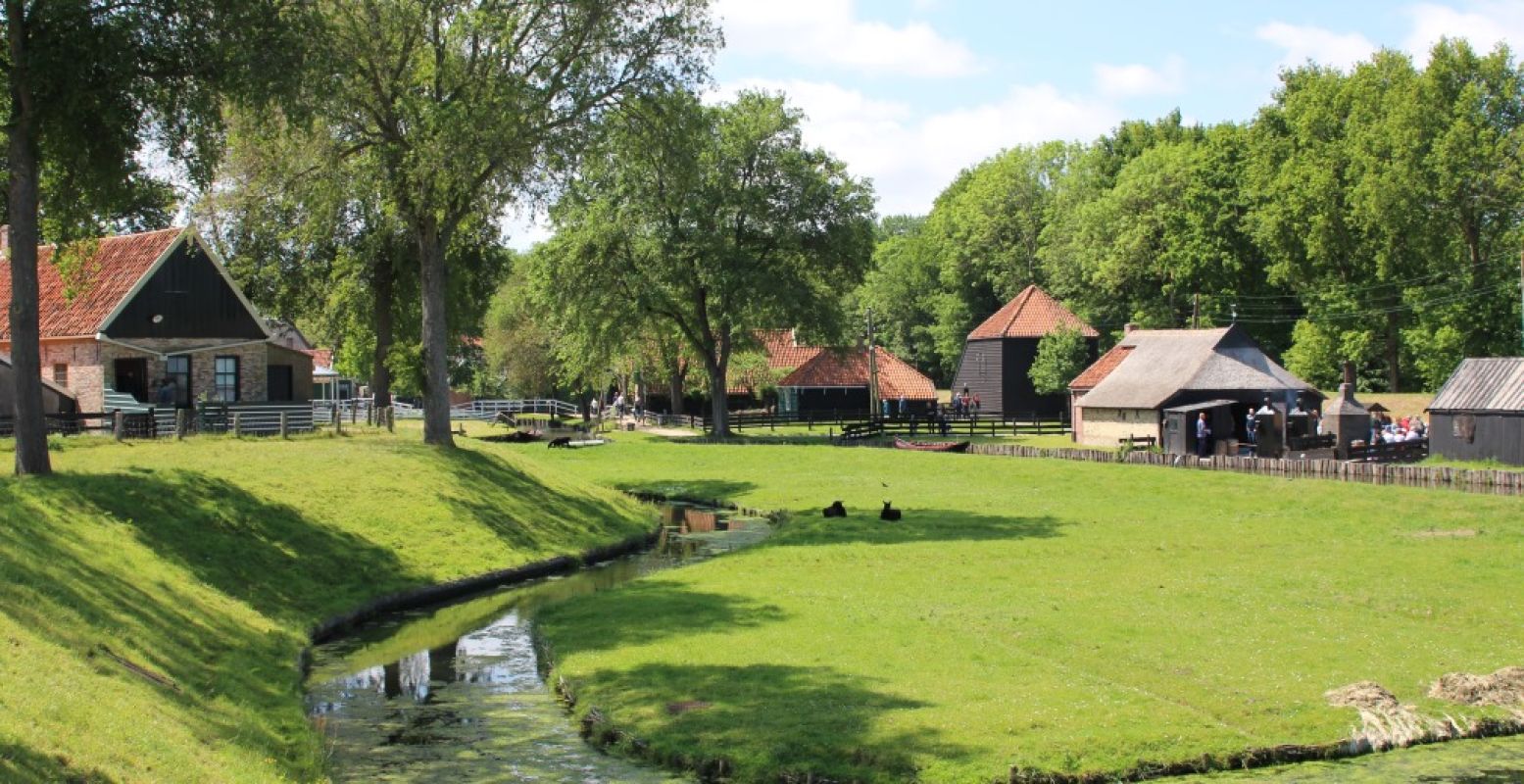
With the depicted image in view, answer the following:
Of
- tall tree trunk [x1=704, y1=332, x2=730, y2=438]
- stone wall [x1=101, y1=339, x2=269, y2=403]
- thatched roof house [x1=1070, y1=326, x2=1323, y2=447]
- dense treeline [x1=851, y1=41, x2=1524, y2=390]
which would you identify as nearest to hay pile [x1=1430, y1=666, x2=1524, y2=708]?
stone wall [x1=101, y1=339, x2=269, y2=403]

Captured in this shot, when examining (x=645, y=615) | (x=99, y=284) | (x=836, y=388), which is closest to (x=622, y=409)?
(x=836, y=388)

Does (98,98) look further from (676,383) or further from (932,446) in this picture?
(676,383)

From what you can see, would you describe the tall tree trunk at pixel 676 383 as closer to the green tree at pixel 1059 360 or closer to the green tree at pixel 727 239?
the green tree at pixel 727 239

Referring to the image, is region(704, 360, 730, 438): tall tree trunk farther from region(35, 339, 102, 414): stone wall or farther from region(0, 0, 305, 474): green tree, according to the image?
region(0, 0, 305, 474): green tree

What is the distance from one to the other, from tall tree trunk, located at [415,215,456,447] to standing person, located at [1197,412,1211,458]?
30.9 meters

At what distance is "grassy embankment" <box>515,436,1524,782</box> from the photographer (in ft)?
53.5

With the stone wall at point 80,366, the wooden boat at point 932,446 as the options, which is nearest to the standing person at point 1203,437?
the wooden boat at point 932,446

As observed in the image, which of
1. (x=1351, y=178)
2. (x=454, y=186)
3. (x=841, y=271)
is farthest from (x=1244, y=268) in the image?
(x=454, y=186)

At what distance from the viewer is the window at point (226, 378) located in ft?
160

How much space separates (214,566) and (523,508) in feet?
43.4

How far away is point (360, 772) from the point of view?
1648cm

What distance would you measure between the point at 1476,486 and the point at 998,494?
14158 mm

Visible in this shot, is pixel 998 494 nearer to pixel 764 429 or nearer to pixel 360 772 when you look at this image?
pixel 360 772

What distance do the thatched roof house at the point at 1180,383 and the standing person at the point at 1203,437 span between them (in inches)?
106
